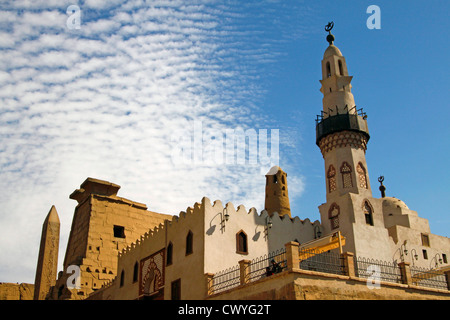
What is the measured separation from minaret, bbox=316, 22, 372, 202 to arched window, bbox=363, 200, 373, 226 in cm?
55

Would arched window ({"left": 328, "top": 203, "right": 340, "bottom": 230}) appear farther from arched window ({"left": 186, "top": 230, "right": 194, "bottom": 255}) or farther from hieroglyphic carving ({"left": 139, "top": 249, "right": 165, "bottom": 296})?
hieroglyphic carving ({"left": 139, "top": 249, "right": 165, "bottom": 296})

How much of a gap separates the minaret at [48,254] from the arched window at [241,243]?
12.4m

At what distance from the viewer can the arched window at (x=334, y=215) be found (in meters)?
19.9

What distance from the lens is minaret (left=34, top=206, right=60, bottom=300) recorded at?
25.1 metres

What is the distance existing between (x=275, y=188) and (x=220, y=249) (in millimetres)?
9138

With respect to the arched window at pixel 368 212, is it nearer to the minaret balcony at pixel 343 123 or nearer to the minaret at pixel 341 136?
the minaret at pixel 341 136

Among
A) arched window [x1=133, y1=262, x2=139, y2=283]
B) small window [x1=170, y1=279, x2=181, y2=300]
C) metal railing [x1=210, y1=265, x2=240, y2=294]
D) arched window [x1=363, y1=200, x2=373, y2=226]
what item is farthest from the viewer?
arched window [x1=133, y1=262, x2=139, y2=283]

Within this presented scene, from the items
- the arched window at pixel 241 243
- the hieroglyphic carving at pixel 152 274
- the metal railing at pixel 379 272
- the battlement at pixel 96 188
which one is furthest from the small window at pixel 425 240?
the battlement at pixel 96 188

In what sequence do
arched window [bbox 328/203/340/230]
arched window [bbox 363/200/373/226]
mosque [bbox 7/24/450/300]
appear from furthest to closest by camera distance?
arched window [bbox 328/203/340/230] < arched window [bbox 363/200/373/226] < mosque [bbox 7/24/450/300]

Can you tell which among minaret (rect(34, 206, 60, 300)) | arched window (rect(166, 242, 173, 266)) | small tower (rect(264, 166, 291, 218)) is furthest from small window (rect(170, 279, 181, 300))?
minaret (rect(34, 206, 60, 300))

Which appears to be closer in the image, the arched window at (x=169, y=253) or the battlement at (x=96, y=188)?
the arched window at (x=169, y=253)

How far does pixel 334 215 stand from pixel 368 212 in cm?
139
